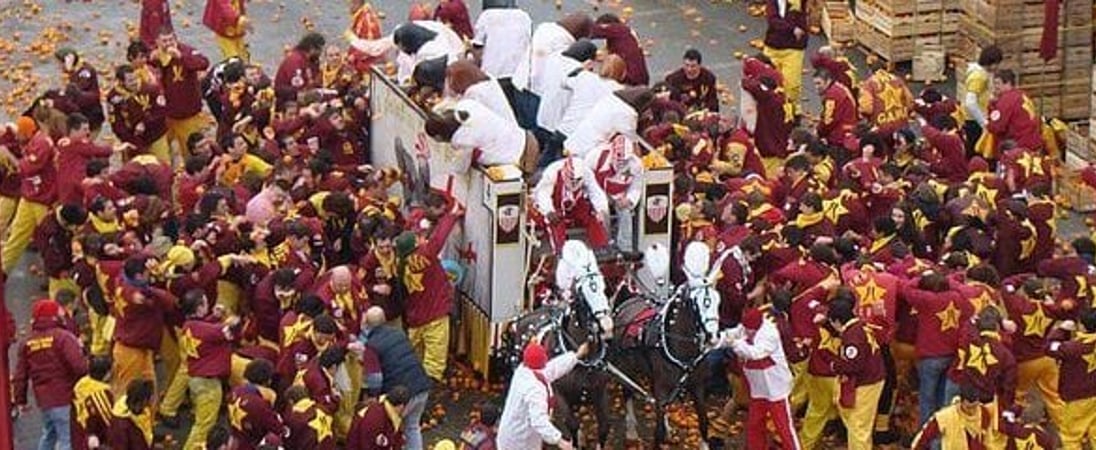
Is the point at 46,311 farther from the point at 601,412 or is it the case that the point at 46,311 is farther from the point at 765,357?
the point at 765,357

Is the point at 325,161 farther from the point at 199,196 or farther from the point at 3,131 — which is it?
the point at 3,131

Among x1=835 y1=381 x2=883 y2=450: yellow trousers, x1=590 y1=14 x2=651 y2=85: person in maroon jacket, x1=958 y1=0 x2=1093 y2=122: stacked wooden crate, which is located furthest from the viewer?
x1=958 y1=0 x2=1093 y2=122: stacked wooden crate

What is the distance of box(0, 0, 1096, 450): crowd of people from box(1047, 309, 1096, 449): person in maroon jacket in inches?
0.8

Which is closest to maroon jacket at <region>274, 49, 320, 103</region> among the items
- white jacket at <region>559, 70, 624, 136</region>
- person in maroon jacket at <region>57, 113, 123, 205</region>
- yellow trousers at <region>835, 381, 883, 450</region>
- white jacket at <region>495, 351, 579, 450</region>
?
person in maroon jacket at <region>57, 113, 123, 205</region>

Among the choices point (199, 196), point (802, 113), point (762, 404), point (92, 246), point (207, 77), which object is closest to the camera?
point (762, 404)

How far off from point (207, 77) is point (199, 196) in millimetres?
3448

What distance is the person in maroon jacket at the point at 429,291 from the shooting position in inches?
575

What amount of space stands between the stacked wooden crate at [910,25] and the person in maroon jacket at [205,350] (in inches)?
423

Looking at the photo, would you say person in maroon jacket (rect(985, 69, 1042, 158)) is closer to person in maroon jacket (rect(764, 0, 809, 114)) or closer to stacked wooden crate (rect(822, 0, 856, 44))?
person in maroon jacket (rect(764, 0, 809, 114))

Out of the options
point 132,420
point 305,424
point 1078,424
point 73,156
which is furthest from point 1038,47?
point 132,420

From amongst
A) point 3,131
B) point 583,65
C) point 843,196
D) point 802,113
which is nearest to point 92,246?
point 3,131

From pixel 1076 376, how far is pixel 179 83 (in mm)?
8822

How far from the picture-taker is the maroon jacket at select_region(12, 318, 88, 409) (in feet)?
43.7

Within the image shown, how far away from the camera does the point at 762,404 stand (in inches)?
540
